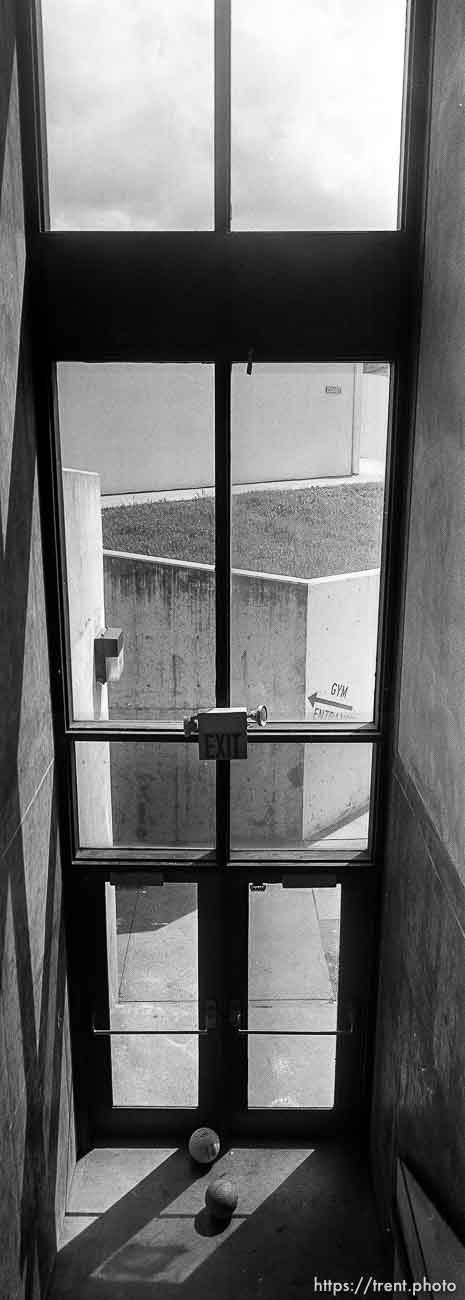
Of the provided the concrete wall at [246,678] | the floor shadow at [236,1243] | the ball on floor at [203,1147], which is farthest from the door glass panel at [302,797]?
the floor shadow at [236,1243]

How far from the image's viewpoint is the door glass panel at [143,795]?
4633mm

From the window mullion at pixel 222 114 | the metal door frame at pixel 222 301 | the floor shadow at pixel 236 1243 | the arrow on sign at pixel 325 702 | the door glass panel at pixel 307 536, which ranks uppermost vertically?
the window mullion at pixel 222 114

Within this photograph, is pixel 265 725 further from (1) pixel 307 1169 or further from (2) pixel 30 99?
(2) pixel 30 99

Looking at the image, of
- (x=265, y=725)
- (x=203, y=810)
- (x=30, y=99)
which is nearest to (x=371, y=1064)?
(x=203, y=810)

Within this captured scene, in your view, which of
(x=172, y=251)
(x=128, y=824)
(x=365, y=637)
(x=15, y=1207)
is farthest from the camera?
(x=128, y=824)

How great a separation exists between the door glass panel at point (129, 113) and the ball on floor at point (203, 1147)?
4616mm

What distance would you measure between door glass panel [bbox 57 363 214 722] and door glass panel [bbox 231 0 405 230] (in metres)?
0.86

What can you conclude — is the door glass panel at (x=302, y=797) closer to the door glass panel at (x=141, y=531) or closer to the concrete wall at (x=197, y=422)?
the door glass panel at (x=141, y=531)

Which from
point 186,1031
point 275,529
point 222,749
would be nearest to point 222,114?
point 275,529

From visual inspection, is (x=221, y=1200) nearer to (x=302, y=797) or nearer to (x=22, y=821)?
(x=302, y=797)

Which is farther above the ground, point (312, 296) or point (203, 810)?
point (312, 296)

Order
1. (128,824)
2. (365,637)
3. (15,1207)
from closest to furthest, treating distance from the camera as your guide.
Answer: (15,1207) < (365,637) < (128,824)

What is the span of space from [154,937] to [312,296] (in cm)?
A: 340

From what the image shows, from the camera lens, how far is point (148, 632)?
14.8 feet
